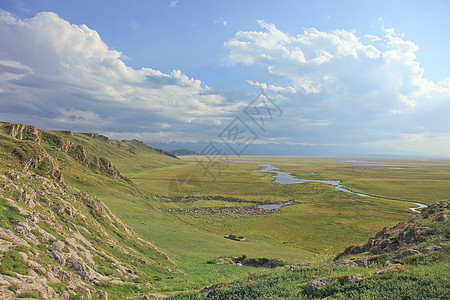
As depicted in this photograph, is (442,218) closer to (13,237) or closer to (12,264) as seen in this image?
(12,264)

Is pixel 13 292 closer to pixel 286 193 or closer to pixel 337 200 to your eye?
pixel 337 200

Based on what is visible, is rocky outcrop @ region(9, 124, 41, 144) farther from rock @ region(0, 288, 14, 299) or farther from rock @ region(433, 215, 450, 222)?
rock @ region(433, 215, 450, 222)

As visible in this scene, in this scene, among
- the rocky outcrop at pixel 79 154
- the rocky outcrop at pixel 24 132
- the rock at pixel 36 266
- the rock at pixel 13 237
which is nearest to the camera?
the rock at pixel 36 266

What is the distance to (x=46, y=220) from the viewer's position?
46.4 feet

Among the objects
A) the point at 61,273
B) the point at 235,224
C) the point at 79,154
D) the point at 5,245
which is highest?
the point at 79,154

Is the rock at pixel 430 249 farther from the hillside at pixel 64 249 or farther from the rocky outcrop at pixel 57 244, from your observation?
the rocky outcrop at pixel 57 244

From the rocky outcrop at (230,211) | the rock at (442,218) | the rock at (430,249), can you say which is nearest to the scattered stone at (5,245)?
the rock at (430,249)

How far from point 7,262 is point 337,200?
8439 cm

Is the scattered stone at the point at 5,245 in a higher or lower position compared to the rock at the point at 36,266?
higher

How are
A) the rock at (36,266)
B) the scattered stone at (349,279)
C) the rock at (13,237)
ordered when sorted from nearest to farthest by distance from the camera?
the scattered stone at (349,279) < the rock at (36,266) < the rock at (13,237)

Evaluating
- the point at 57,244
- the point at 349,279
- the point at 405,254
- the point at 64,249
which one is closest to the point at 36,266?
the point at 57,244

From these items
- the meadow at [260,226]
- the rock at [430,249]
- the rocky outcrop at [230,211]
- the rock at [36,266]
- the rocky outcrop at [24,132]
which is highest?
the rocky outcrop at [24,132]

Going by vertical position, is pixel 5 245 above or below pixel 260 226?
above

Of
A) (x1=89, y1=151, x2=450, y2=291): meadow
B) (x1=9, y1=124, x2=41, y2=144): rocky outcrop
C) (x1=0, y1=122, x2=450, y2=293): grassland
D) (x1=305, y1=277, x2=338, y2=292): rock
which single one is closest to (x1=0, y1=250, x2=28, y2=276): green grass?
(x1=0, y1=122, x2=450, y2=293): grassland
